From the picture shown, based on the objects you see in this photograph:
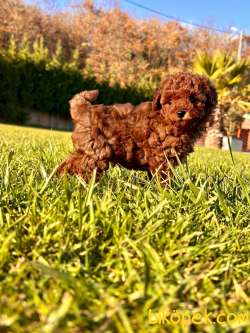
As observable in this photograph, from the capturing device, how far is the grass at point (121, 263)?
130 centimetres

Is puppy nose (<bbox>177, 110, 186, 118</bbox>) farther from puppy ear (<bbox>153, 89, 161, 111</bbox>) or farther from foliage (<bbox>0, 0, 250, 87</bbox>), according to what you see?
foliage (<bbox>0, 0, 250, 87</bbox>)

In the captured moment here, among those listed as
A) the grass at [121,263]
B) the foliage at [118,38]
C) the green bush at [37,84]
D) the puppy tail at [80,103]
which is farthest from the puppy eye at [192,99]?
the foliage at [118,38]

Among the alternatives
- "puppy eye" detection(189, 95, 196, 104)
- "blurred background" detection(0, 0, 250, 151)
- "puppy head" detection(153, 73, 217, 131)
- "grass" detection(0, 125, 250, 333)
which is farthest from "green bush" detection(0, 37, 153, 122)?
"grass" detection(0, 125, 250, 333)

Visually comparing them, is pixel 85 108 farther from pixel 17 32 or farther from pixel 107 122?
pixel 17 32

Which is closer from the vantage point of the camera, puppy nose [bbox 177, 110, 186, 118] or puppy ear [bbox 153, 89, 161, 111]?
puppy nose [bbox 177, 110, 186, 118]

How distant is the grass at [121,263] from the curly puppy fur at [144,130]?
1334 mm

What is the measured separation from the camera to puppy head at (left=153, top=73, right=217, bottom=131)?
3.70m

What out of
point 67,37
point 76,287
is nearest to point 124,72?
point 67,37

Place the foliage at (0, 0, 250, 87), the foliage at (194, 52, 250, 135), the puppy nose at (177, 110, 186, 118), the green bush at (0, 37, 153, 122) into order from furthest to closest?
the foliage at (0, 0, 250, 87) < the green bush at (0, 37, 153, 122) < the foliage at (194, 52, 250, 135) < the puppy nose at (177, 110, 186, 118)

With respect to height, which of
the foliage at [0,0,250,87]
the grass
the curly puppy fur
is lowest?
the grass

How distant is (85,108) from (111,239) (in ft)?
7.38

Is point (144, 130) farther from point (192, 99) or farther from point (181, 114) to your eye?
point (192, 99)

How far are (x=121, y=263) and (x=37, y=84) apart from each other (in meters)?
27.5

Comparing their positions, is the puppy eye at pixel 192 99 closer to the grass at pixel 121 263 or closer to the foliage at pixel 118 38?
the grass at pixel 121 263
